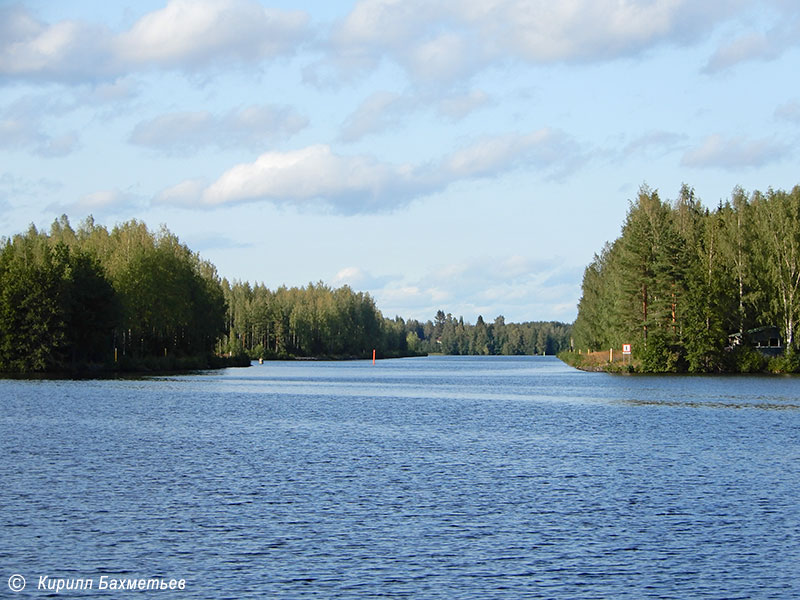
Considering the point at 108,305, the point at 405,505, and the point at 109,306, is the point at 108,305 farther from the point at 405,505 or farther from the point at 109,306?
the point at 405,505

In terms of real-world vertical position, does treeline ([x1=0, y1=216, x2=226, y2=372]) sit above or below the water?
above

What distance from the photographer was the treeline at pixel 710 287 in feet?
315

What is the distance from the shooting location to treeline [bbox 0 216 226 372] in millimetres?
95438

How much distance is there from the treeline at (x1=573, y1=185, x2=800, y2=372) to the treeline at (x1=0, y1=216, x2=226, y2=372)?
5531 centimetres

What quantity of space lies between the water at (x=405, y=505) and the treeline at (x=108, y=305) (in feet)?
158

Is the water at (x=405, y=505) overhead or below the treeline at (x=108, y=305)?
below

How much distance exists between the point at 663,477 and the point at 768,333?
7851 cm

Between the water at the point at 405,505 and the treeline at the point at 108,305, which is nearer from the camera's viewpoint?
the water at the point at 405,505

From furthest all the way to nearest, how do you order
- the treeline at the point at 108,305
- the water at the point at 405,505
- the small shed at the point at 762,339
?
the small shed at the point at 762,339, the treeline at the point at 108,305, the water at the point at 405,505

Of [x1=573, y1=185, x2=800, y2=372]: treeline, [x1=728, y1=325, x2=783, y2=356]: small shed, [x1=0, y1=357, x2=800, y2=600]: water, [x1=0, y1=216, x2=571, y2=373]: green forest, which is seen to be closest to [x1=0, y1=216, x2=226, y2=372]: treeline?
[x1=0, y1=216, x2=571, y2=373]: green forest

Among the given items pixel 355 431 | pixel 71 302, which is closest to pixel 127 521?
pixel 355 431

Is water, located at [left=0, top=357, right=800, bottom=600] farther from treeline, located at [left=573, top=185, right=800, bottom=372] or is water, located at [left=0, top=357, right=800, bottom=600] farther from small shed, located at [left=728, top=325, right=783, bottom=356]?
small shed, located at [left=728, top=325, right=783, bottom=356]

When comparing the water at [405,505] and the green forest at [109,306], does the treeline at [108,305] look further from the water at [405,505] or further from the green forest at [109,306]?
the water at [405,505]

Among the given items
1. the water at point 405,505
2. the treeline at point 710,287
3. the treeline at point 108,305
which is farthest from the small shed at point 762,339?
the treeline at point 108,305
